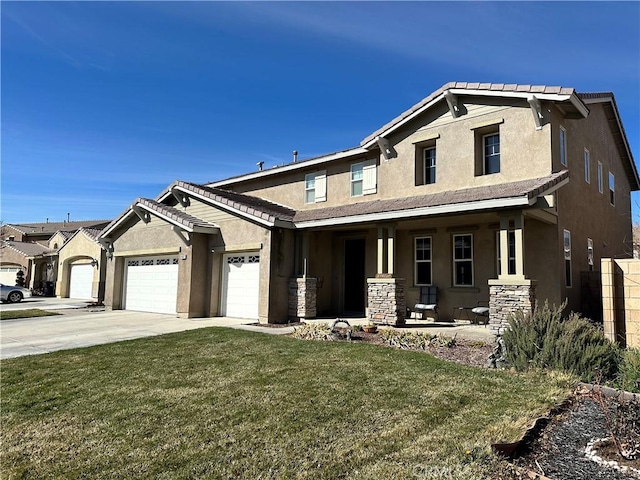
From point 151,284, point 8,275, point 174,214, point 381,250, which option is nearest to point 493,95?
point 381,250

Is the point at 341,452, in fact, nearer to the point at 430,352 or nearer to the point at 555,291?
the point at 430,352

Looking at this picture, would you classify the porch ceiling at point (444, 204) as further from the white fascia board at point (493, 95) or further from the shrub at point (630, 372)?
the shrub at point (630, 372)

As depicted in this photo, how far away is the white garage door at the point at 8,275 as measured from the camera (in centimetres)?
3538

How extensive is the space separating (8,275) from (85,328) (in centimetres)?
3008

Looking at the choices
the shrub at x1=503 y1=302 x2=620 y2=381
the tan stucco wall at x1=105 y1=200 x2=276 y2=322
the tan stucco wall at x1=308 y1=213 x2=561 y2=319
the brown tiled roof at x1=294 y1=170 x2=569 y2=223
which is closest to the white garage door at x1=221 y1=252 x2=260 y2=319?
the tan stucco wall at x1=105 y1=200 x2=276 y2=322

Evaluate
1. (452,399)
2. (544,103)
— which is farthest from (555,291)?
(452,399)

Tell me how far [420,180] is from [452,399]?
950 cm

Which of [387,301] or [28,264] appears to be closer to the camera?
[387,301]

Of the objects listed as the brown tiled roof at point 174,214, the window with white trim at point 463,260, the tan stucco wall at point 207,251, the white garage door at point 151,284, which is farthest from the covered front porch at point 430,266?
the white garage door at point 151,284

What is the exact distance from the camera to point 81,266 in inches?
1129

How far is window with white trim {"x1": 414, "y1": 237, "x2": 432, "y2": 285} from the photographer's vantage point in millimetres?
14500

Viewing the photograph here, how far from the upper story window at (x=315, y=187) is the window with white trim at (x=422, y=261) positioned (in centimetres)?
419

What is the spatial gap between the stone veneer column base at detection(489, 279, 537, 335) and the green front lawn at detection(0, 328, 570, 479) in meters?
3.21

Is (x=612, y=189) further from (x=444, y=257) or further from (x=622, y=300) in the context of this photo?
(x=622, y=300)
